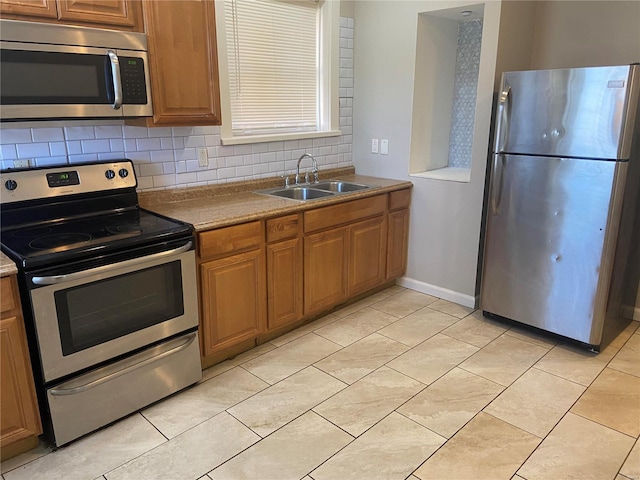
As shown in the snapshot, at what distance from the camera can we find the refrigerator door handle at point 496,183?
116 inches

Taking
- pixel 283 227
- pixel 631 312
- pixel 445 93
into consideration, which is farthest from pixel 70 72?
pixel 631 312

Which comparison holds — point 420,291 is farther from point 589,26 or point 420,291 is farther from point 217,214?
point 589,26

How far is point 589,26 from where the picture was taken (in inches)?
123

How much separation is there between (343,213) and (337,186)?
1.85ft

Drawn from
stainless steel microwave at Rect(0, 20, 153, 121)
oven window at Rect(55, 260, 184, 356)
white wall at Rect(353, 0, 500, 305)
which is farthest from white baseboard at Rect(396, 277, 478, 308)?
stainless steel microwave at Rect(0, 20, 153, 121)

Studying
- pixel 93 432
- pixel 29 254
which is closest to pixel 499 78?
pixel 29 254

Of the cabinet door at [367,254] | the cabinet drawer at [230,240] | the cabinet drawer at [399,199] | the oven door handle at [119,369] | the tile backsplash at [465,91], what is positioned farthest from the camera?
the tile backsplash at [465,91]

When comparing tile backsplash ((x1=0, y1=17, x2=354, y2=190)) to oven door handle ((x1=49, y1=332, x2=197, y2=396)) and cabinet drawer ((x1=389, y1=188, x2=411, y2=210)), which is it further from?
oven door handle ((x1=49, y1=332, x2=197, y2=396))

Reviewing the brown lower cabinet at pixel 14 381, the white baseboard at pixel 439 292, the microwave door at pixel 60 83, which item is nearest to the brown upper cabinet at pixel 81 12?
→ the microwave door at pixel 60 83

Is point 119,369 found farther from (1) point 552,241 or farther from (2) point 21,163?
(1) point 552,241

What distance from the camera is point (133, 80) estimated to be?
2.27m

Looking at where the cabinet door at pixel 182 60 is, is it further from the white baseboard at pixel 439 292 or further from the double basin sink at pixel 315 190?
the white baseboard at pixel 439 292

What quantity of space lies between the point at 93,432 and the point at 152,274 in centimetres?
75

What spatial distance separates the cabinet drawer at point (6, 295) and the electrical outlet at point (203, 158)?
142 centimetres
